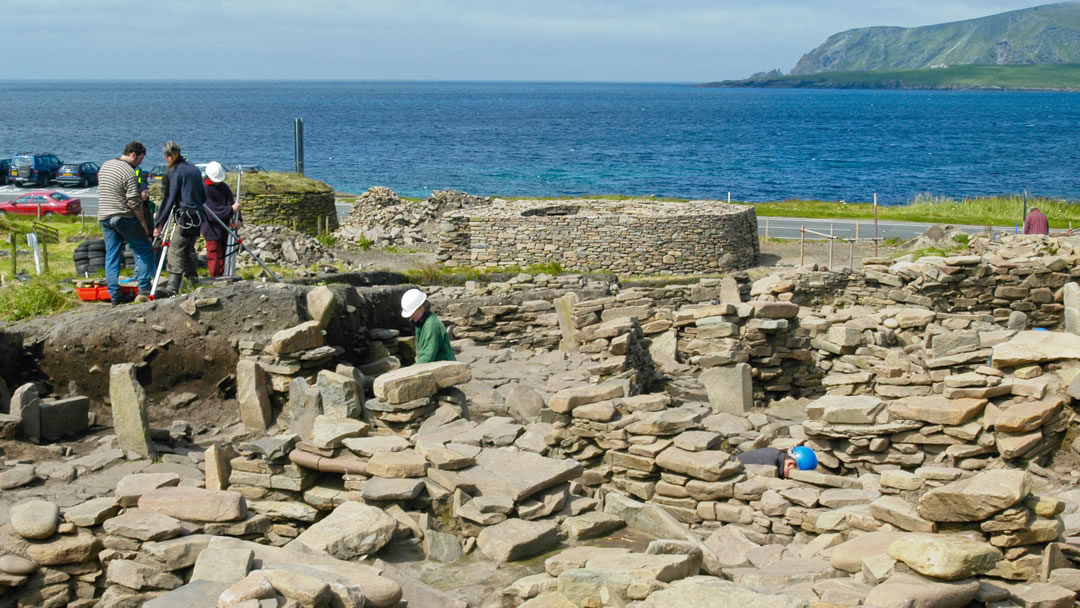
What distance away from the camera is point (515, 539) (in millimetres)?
7742

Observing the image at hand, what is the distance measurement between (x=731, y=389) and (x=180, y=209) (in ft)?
23.8

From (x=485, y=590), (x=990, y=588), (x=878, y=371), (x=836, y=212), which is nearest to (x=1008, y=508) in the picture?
(x=990, y=588)

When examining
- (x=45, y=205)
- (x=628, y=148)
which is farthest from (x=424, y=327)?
(x=628, y=148)

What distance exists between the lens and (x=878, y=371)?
13.5 m

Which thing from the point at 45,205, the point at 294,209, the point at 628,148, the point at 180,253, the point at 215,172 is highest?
the point at 215,172

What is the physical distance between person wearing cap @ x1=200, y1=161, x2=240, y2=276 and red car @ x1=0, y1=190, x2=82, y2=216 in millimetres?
26840

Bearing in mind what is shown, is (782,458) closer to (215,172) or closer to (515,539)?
(515,539)

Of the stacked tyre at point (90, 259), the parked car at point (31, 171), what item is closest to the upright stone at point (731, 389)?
the stacked tyre at point (90, 259)

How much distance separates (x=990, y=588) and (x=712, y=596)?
2023mm

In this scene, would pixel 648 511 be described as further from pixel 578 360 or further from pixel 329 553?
pixel 578 360

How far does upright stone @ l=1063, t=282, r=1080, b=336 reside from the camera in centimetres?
1757

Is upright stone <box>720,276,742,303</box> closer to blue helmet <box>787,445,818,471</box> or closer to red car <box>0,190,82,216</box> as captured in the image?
blue helmet <box>787,445,818,471</box>

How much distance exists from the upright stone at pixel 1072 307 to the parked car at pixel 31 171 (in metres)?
50.4

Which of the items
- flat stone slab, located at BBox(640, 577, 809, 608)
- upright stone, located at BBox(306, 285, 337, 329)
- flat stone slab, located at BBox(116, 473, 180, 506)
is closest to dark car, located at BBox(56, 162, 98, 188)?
upright stone, located at BBox(306, 285, 337, 329)
